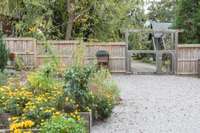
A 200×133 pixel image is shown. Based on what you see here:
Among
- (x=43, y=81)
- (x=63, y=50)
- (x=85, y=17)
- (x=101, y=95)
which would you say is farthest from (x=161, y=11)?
(x=43, y=81)

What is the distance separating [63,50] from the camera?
74.1 feet

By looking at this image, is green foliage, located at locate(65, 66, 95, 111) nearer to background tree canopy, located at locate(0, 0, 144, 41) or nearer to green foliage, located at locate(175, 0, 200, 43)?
background tree canopy, located at locate(0, 0, 144, 41)

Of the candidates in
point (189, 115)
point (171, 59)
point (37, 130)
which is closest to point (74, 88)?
point (37, 130)

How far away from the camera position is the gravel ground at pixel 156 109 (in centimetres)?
939

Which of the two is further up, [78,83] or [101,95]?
[78,83]

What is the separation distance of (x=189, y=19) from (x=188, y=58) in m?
2.91

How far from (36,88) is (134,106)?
367cm

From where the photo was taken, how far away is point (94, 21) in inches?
997

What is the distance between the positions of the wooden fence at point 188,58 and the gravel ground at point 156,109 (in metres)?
3.61

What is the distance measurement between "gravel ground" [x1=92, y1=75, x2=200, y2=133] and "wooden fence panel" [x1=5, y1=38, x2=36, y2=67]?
5.69 m

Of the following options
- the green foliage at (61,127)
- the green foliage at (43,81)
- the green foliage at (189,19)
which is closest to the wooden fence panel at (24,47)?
the green foliage at (189,19)

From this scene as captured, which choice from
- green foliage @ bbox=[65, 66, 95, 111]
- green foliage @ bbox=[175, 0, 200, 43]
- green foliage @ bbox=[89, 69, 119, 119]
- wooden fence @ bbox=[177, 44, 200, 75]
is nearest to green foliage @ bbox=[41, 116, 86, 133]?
green foliage @ bbox=[65, 66, 95, 111]

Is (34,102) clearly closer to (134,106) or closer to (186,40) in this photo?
(134,106)

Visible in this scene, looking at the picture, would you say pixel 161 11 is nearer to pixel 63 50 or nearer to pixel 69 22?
pixel 69 22
